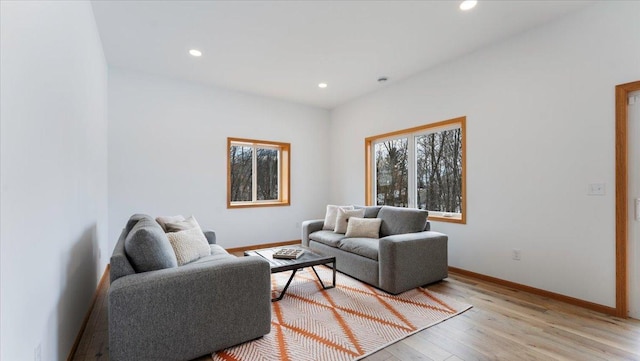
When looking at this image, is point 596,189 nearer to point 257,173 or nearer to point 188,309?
point 188,309

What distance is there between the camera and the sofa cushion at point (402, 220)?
11.4 ft

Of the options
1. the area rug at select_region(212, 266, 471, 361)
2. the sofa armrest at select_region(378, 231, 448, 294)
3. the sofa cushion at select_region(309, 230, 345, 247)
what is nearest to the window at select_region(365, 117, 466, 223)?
the sofa armrest at select_region(378, 231, 448, 294)

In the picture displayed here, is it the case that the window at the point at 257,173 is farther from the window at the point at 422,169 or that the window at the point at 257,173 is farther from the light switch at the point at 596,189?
the light switch at the point at 596,189

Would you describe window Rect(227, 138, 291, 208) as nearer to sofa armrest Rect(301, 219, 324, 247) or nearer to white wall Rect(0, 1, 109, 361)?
sofa armrest Rect(301, 219, 324, 247)

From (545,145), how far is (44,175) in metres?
4.07

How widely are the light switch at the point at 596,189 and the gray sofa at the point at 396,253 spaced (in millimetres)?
1379

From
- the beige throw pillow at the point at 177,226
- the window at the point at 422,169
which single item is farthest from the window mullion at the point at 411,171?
the beige throw pillow at the point at 177,226

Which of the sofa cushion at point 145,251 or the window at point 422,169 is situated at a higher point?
the window at point 422,169

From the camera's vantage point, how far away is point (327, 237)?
3.89 m

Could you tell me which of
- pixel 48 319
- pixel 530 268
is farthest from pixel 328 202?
pixel 48 319

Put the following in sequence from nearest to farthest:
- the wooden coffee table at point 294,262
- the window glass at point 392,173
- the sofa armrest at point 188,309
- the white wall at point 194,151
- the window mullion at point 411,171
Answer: the sofa armrest at point 188,309, the wooden coffee table at point 294,262, the white wall at point 194,151, the window mullion at point 411,171, the window glass at point 392,173

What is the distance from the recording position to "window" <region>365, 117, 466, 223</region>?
3807 millimetres

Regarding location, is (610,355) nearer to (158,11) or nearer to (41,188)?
(41,188)

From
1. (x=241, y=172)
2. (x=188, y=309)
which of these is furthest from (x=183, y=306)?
(x=241, y=172)
